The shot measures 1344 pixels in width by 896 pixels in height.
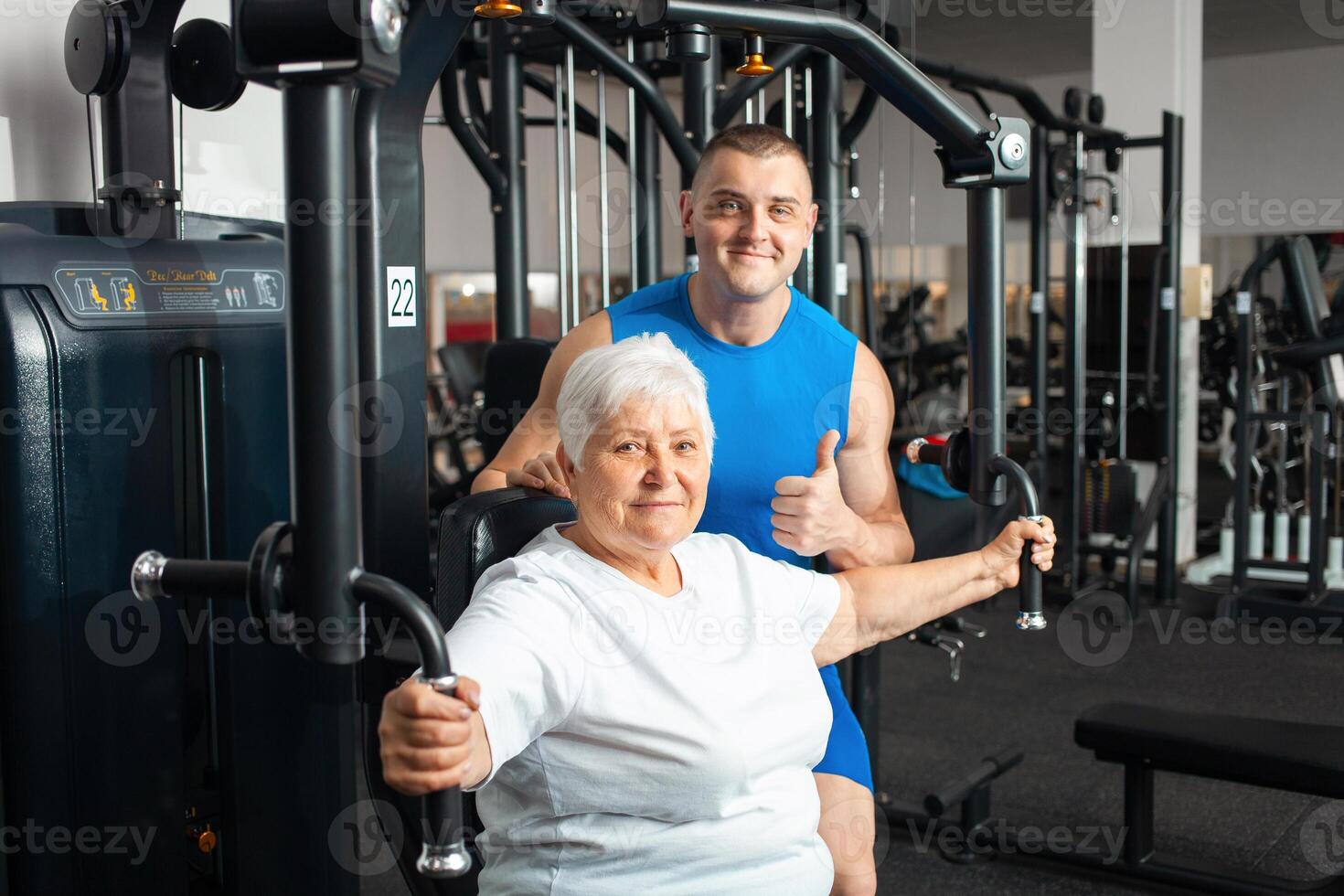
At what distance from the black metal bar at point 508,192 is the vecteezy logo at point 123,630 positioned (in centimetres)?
227

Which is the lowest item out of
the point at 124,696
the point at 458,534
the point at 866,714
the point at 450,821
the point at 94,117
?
the point at 866,714

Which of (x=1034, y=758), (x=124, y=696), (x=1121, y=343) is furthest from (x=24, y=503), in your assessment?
(x=1121, y=343)

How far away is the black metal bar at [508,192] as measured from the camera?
3.93 metres

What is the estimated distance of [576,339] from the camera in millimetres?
1886

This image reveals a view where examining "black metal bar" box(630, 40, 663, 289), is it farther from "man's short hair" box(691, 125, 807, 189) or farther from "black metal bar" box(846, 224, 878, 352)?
"man's short hair" box(691, 125, 807, 189)

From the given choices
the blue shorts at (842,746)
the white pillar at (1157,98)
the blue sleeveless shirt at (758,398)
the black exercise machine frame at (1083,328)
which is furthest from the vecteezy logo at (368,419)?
the white pillar at (1157,98)

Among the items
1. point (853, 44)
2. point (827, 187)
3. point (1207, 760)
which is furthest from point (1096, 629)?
point (853, 44)

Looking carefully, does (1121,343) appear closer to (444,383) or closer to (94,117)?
(444,383)

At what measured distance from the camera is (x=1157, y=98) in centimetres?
601

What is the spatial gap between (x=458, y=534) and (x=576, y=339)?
1.44 feet

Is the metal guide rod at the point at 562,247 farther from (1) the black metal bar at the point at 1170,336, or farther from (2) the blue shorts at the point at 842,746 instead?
(1) the black metal bar at the point at 1170,336

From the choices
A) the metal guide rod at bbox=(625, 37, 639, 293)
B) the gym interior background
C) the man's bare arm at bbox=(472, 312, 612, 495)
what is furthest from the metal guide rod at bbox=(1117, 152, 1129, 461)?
the man's bare arm at bbox=(472, 312, 612, 495)

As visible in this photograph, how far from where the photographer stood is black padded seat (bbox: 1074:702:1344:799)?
2.27 meters

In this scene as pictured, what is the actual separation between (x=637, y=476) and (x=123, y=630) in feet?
2.64
